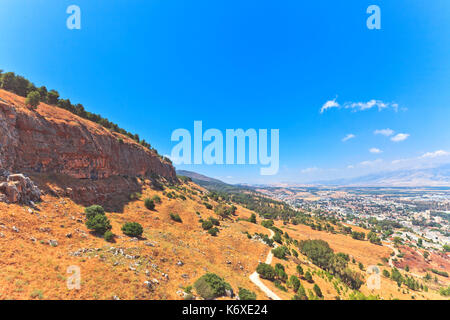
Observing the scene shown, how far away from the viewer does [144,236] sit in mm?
22359

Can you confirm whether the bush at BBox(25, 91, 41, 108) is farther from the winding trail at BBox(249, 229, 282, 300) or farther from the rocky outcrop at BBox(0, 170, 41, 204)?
the winding trail at BBox(249, 229, 282, 300)

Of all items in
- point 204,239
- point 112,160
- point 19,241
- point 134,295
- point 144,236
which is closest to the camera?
point 134,295

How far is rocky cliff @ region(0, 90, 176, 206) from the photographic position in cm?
2053

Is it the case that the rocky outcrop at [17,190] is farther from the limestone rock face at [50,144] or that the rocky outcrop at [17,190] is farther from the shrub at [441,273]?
the shrub at [441,273]

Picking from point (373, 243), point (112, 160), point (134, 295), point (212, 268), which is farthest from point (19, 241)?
point (373, 243)

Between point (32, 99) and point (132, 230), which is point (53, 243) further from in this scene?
point (32, 99)

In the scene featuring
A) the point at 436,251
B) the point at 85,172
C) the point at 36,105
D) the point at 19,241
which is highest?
the point at 36,105

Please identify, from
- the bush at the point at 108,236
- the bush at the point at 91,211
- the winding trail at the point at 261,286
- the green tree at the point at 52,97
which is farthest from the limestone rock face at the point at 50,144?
the winding trail at the point at 261,286

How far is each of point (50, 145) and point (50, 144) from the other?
0.18m

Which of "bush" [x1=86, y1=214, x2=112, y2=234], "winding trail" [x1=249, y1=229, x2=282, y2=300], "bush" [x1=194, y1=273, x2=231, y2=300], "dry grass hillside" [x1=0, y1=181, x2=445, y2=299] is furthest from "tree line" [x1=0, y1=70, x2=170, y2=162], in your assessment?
"winding trail" [x1=249, y1=229, x2=282, y2=300]

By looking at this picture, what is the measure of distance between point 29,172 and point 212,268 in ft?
93.4

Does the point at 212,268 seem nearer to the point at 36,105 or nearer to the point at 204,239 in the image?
the point at 204,239

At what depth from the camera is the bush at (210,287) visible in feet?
44.6

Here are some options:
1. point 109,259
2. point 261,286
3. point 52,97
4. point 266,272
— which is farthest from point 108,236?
point 52,97
